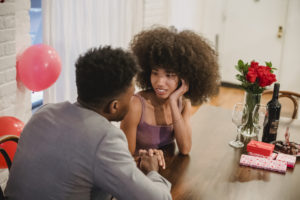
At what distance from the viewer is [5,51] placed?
2.08m

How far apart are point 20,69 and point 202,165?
4.04 feet

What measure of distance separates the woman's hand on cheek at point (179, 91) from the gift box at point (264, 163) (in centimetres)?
46

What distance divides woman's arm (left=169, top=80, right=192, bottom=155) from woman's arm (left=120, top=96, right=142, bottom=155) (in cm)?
18

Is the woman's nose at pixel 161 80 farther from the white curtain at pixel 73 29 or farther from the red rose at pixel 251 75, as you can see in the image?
the white curtain at pixel 73 29

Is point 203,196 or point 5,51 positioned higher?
point 5,51

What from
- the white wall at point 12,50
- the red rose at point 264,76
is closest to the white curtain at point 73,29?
the white wall at point 12,50

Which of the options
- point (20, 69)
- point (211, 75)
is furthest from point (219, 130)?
point (20, 69)

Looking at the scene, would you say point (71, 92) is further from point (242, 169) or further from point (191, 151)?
point (242, 169)

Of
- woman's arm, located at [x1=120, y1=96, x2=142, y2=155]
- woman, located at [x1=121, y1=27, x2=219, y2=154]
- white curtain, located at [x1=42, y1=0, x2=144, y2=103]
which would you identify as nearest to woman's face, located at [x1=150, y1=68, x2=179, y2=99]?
woman, located at [x1=121, y1=27, x2=219, y2=154]

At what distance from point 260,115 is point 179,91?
17.0 inches

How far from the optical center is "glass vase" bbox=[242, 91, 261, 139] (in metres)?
1.91

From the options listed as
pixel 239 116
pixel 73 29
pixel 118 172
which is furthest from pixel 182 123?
pixel 73 29

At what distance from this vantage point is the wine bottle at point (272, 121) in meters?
1.85

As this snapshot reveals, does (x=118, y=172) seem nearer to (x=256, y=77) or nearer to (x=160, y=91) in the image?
(x=160, y=91)
